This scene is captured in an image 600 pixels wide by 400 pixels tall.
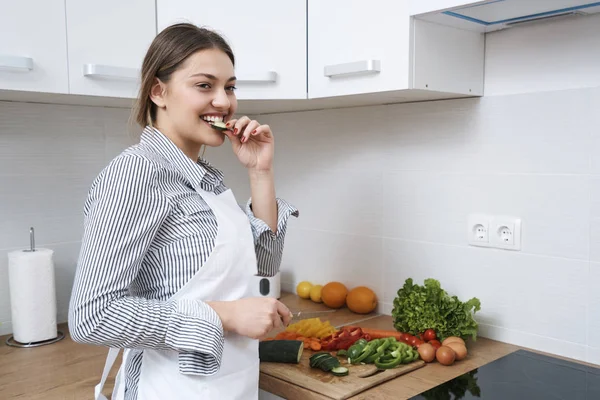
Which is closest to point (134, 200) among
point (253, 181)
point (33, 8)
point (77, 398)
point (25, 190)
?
point (253, 181)

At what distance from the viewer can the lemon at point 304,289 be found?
6.59ft

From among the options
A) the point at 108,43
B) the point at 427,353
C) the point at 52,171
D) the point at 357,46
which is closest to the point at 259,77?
the point at 357,46

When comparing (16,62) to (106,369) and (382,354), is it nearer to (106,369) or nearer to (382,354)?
(106,369)

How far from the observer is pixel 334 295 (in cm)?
187

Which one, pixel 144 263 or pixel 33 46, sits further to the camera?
pixel 33 46

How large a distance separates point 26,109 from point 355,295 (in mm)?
1101

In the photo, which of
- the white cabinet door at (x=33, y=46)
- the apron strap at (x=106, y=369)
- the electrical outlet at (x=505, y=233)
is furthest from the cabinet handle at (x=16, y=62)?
the electrical outlet at (x=505, y=233)

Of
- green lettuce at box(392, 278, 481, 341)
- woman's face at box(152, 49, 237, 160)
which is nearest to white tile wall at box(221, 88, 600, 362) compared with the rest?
green lettuce at box(392, 278, 481, 341)

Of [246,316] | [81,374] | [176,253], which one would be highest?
[176,253]

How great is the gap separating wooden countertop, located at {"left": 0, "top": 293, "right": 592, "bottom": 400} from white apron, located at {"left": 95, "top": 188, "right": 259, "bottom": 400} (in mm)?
180

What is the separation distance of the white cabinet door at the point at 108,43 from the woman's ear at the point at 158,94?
1.18ft

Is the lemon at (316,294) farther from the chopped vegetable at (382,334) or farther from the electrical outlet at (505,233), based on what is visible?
the electrical outlet at (505,233)

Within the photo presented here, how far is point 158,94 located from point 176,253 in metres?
0.31

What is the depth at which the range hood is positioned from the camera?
48.9 inches
